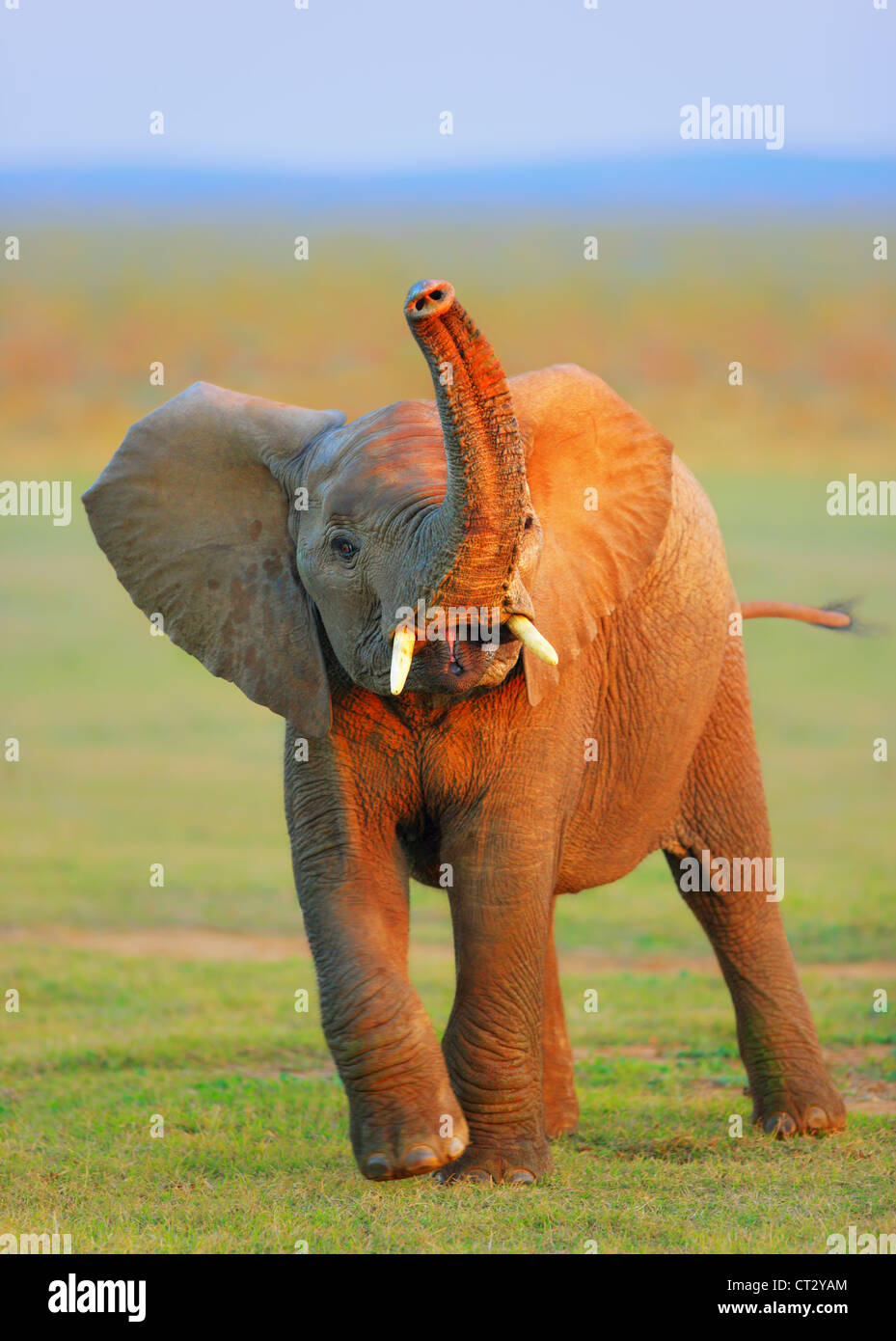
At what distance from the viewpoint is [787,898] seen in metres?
14.8

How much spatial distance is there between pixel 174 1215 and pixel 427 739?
5.77 ft

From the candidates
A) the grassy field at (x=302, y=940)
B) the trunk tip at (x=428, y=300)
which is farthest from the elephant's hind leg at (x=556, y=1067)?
the trunk tip at (x=428, y=300)

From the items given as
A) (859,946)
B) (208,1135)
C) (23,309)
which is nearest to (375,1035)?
(208,1135)

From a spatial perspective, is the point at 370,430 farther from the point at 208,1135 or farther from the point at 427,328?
the point at 208,1135

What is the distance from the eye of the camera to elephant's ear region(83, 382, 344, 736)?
6.68 m

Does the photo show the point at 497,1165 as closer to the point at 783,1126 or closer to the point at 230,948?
the point at 783,1126

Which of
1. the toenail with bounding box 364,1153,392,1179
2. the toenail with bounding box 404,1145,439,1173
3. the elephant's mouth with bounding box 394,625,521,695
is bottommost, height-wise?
the toenail with bounding box 364,1153,392,1179

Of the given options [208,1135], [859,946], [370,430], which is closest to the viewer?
[370,430]

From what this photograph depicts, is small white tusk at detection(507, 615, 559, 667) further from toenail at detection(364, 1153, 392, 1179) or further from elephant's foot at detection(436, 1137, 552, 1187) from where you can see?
elephant's foot at detection(436, 1137, 552, 1187)

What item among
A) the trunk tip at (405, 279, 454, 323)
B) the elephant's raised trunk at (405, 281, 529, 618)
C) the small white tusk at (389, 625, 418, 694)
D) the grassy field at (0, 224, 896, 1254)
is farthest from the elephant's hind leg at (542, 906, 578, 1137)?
the trunk tip at (405, 279, 454, 323)

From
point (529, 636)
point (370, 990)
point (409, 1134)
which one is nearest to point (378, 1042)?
point (370, 990)

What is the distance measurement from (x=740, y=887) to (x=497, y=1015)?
6.79 ft

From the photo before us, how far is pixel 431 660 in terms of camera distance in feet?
19.5

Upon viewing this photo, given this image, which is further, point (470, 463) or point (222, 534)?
point (222, 534)
